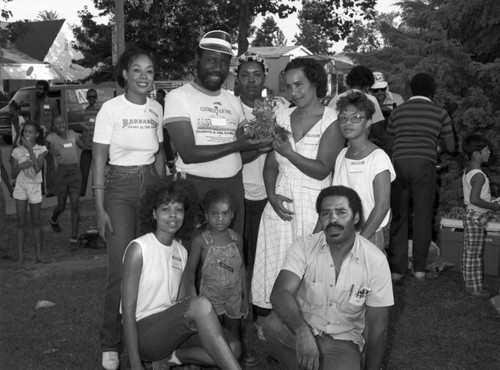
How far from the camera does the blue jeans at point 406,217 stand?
743 centimetres

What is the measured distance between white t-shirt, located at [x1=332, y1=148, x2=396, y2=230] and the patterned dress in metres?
0.22

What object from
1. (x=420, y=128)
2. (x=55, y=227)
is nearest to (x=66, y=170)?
(x=55, y=227)

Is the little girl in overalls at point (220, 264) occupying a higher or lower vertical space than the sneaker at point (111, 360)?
higher

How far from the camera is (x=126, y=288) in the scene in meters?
4.28

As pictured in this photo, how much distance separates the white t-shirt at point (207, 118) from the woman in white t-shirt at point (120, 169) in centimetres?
19

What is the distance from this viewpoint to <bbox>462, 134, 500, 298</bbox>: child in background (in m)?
6.84

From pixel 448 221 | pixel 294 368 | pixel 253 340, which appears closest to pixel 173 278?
pixel 294 368

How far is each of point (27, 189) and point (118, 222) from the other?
4.02 meters

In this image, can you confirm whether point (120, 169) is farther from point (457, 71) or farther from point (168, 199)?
point (457, 71)

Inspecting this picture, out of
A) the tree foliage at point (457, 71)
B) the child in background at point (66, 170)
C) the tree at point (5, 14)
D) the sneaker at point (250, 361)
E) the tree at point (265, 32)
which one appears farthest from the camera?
the tree at point (265, 32)

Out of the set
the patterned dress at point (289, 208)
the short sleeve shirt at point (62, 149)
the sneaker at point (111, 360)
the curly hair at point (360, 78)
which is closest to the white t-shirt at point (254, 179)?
the patterned dress at point (289, 208)

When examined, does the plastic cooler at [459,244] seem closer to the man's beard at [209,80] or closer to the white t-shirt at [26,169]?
the man's beard at [209,80]

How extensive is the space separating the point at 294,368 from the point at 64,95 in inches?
685

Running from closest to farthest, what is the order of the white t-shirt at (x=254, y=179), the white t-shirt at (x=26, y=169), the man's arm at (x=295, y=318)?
the man's arm at (x=295, y=318)
the white t-shirt at (x=254, y=179)
the white t-shirt at (x=26, y=169)
